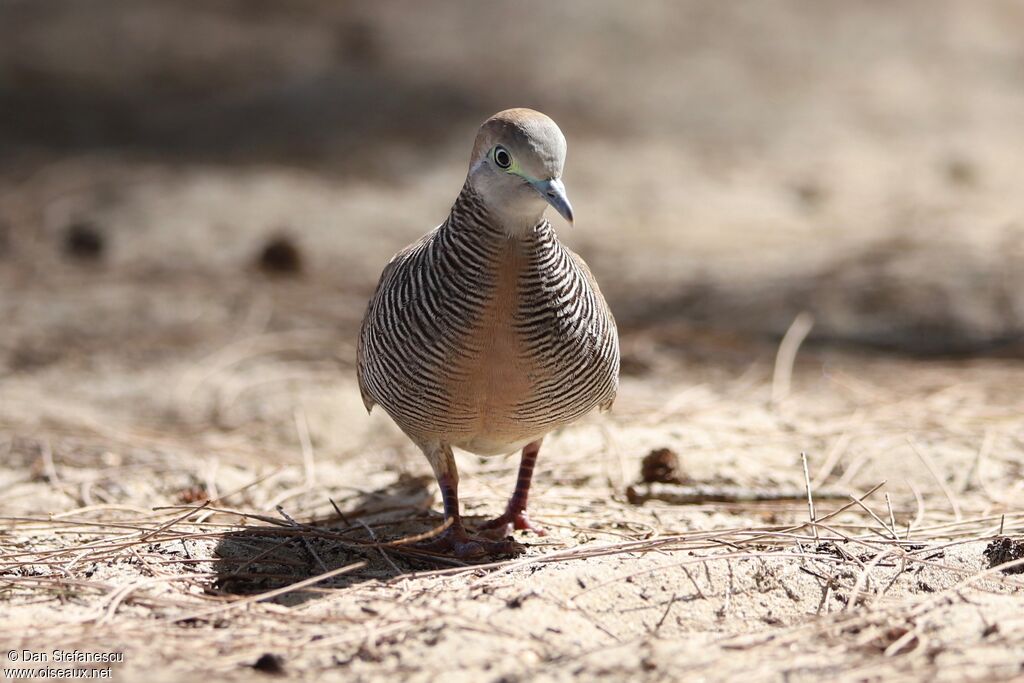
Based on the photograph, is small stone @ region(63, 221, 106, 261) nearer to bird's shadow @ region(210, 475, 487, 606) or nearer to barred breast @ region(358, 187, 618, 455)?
bird's shadow @ region(210, 475, 487, 606)

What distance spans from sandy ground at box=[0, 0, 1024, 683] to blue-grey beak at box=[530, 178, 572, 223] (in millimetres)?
1137

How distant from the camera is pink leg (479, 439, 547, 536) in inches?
160

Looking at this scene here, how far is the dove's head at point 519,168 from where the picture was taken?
3.14 m

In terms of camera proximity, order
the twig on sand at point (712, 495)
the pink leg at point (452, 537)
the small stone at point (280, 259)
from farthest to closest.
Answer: the small stone at point (280, 259) < the twig on sand at point (712, 495) < the pink leg at point (452, 537)

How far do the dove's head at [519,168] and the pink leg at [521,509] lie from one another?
1.10 m

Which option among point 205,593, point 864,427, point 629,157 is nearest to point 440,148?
point 629,157

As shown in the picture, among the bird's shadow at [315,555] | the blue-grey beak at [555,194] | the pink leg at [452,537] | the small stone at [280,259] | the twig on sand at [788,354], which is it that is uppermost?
the blue-grey beak at [555,194]

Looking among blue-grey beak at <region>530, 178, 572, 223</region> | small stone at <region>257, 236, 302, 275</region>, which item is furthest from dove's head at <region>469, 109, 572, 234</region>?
small stone at <region>257, 236, 302, 275</region>

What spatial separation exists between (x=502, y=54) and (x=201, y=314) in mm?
6235

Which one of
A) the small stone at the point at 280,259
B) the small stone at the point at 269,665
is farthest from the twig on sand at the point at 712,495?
the small stone at the point at 280,259

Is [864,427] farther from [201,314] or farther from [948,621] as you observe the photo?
[201,314]

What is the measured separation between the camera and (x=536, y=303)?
11.1 ft

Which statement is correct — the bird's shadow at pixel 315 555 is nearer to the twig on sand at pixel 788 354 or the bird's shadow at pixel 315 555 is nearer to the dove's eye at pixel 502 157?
the dove's eye at pixel 502 157

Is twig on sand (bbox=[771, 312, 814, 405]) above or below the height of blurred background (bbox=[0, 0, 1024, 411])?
below
